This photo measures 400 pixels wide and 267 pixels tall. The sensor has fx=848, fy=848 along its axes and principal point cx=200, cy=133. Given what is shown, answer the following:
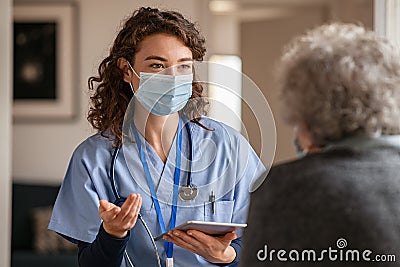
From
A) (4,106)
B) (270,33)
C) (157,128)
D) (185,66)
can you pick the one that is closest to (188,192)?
(157,128)

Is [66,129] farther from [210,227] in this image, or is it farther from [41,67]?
[210,227]

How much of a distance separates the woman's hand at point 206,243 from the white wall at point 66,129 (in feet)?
10.9

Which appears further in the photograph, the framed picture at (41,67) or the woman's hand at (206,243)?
the framed picture at (41,67)

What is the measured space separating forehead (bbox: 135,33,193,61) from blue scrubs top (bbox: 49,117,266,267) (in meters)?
0.17

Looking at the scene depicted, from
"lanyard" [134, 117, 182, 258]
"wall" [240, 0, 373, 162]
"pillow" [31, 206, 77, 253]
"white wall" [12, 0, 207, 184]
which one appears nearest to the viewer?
"lanyard" [134, 117, 182, 258]

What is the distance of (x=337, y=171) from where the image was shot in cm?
126

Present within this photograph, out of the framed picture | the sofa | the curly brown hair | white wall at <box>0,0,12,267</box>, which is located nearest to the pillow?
the sofa

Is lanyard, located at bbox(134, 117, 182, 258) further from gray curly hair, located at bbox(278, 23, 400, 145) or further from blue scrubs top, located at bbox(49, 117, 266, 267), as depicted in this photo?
gray curly hair, located at bbox(278, 23, 400, 145)

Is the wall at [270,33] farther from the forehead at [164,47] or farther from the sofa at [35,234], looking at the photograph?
the forehead at [164,47]

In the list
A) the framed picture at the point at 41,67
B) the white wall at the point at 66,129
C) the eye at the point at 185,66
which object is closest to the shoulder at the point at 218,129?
→ the eye at the point at 185,66

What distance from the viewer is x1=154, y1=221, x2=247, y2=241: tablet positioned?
1.65m

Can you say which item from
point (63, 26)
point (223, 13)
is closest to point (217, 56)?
point (223, 13)

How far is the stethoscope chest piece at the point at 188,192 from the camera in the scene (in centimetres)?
186

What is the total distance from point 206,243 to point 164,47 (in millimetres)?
431
